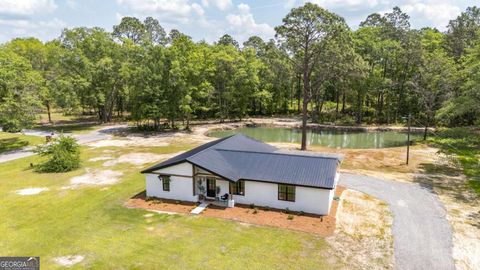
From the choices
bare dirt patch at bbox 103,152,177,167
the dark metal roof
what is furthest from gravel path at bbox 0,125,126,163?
the dark metal roof

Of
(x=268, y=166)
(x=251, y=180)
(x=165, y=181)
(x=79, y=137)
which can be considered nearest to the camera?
(x=251, y=180)

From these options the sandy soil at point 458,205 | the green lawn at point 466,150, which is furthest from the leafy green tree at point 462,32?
the sandy soil at point 458,205

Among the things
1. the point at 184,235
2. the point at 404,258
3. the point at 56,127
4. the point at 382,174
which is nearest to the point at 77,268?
the point at 184,235

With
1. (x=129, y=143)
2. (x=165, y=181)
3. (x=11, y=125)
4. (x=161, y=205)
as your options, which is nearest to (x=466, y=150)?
(x=165, y=181)

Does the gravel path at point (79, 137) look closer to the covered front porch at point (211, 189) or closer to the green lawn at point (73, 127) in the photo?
the green lawn at point (73, 127)

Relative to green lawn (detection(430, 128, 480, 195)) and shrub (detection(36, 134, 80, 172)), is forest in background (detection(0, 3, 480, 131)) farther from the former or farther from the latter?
shrub (detection(36, 134, 80, 172))

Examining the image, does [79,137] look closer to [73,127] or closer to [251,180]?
[73,127]
